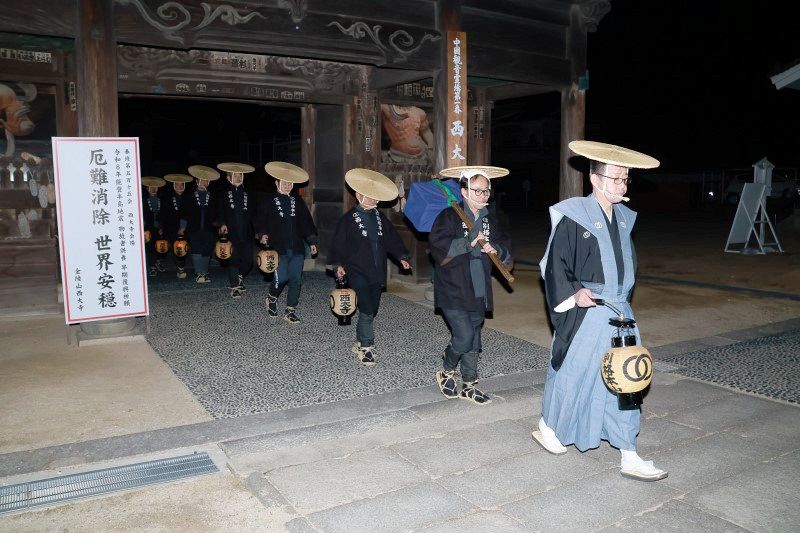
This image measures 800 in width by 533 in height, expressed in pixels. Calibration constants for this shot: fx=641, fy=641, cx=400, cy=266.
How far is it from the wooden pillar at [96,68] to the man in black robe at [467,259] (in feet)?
13.1

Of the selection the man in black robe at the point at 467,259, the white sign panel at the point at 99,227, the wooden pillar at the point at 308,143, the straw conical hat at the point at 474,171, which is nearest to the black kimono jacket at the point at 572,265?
the man in black robe at the point at 467,259

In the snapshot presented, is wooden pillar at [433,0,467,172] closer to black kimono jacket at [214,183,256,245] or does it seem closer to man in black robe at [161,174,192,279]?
black kimono jacket at [214,183,256,245]

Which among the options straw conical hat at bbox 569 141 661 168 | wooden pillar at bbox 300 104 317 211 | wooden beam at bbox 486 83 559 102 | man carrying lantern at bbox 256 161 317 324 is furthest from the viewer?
wooden pillar at bbox 300 104 317 211

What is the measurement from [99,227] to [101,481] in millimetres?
3696

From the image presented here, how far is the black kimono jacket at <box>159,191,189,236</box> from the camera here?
37.7ft

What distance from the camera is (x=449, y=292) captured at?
201 inches

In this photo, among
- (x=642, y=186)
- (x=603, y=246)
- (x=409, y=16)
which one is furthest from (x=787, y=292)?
(x=642, y=186)

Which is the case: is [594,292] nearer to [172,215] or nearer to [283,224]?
[283,224]

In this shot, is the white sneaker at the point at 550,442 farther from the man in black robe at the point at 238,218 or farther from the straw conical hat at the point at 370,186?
the man in black robe at the point at 238,218

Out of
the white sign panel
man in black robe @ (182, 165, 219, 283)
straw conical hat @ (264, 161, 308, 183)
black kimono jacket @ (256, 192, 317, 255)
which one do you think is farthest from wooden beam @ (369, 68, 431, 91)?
the white sign panel

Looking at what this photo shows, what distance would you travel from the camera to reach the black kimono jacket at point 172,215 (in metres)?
11.5

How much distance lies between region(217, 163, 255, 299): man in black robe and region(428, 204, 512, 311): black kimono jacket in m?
5.02

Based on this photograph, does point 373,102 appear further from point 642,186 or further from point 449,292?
point 642,186

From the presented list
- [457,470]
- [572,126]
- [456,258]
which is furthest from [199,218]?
[457,470]
